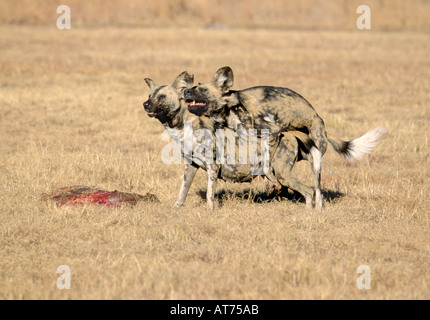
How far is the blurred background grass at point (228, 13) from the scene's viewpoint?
44.8m

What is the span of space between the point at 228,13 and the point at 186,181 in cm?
4649

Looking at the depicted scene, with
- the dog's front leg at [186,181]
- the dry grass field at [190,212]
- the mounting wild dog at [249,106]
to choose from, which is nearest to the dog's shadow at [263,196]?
the dry grass field at [190,212]

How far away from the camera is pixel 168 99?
7570 mm

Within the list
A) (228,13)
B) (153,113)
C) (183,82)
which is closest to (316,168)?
(183,82)

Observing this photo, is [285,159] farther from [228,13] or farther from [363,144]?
[228,13]

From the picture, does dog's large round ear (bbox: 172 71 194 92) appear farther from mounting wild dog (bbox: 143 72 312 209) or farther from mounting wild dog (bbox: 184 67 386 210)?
mounting wild dog (bbox: 184 67 386 210)

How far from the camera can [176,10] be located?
53.0m

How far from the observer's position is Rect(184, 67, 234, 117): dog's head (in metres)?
7.27

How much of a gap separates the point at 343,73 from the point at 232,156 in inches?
594

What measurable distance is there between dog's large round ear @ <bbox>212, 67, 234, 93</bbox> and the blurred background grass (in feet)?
113

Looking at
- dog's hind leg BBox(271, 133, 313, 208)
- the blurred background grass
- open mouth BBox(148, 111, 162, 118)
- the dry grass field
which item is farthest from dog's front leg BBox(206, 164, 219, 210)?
the blurred background grass

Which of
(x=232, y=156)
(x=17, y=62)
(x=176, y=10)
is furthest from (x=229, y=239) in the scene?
(x=176, y=10)

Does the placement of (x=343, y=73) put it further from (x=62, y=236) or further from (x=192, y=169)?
(x=62, y=236)
